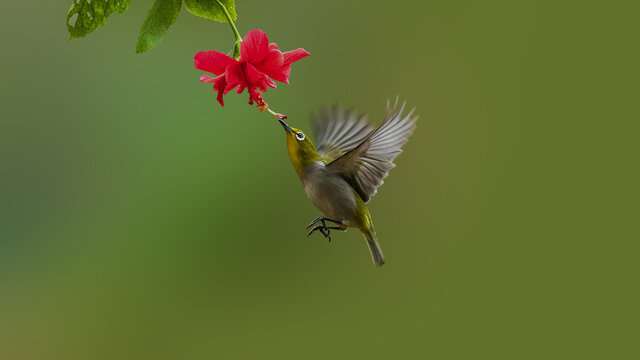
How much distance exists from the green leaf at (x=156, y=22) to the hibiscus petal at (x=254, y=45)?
0.27 ft

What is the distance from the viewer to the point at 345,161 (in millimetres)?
833

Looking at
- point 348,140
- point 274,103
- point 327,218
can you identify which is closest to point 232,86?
point 327,218

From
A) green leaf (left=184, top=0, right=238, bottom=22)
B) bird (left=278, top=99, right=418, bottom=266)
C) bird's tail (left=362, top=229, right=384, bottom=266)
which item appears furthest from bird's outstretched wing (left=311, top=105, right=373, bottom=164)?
green leaf (left=184, top=0, right=238, bottom=22)

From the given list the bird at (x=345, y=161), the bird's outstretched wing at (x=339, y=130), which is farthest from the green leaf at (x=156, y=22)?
the bird's outstretched wing at (x=339, y=130)

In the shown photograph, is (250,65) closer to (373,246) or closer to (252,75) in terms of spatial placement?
(252,75)

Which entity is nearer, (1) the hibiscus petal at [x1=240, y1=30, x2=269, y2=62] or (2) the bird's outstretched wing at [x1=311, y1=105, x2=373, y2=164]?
(1) the hibiscus petal at [x1=240, y1=30, x2=269, y2=62]

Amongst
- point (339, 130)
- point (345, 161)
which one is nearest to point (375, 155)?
point (345, 161)

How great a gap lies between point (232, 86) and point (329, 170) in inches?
12.2

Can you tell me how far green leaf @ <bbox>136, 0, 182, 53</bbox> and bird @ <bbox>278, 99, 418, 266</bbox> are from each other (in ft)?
0.63

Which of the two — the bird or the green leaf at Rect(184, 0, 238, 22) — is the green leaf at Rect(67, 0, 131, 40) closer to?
the green leaf at Rect(184, 0, 238, 22)

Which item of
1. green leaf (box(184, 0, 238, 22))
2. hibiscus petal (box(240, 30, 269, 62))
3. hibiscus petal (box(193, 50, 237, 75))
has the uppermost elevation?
green leaf (box(184, 0, 238, 22))

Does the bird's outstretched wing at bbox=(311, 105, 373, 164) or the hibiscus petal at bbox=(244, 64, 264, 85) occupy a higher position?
the bird's outstretched wing at bbox=(311, 105, 373, 164)

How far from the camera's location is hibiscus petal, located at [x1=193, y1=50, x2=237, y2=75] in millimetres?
529

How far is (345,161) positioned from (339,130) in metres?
0.14
